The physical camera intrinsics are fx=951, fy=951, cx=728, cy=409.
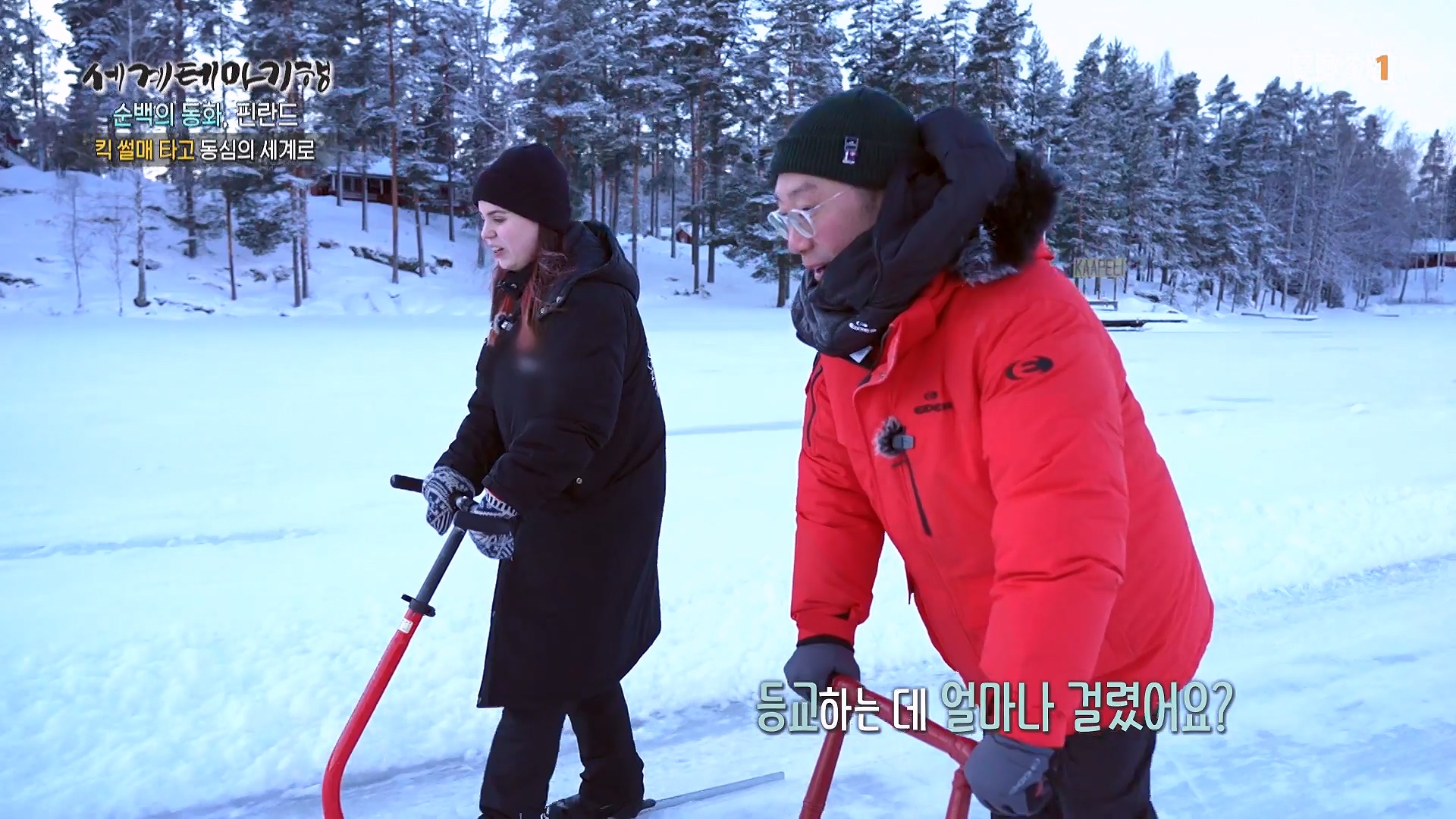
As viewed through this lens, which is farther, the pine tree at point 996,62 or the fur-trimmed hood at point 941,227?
the pine tree at point 996,62

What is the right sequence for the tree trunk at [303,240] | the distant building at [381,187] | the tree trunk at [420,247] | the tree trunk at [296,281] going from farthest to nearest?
the distant building at [381,187], the tree trunk at [420,247], the tree trunk at [303,240], the tree trunk at [296,281]

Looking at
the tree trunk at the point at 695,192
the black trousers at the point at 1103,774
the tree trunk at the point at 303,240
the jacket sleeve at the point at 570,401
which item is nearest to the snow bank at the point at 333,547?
the jacket sleeve at the point at 570,401

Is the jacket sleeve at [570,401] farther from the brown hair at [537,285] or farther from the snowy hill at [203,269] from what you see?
the snowy hill at [203,269]

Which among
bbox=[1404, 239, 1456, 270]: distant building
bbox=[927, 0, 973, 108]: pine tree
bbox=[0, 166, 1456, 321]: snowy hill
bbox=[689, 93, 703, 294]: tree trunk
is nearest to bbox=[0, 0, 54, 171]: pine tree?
bbox=[0, 166, 1456, 321]: snowy hill

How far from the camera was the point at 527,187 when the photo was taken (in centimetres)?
232

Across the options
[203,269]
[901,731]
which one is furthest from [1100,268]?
[901,731]

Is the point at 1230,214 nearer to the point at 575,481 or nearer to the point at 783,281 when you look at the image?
the point at 783,281

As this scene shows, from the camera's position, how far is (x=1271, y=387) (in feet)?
41.4

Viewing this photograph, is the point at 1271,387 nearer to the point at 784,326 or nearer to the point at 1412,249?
the point at 784,326

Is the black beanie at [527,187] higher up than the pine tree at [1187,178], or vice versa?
the pine tree at [1187,178]

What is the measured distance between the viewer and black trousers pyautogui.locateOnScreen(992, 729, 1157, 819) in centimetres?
159

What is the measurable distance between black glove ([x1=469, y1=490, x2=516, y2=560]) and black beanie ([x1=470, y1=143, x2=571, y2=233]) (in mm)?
694

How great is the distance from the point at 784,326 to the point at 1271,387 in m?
14.1

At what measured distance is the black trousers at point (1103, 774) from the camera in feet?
5.22
